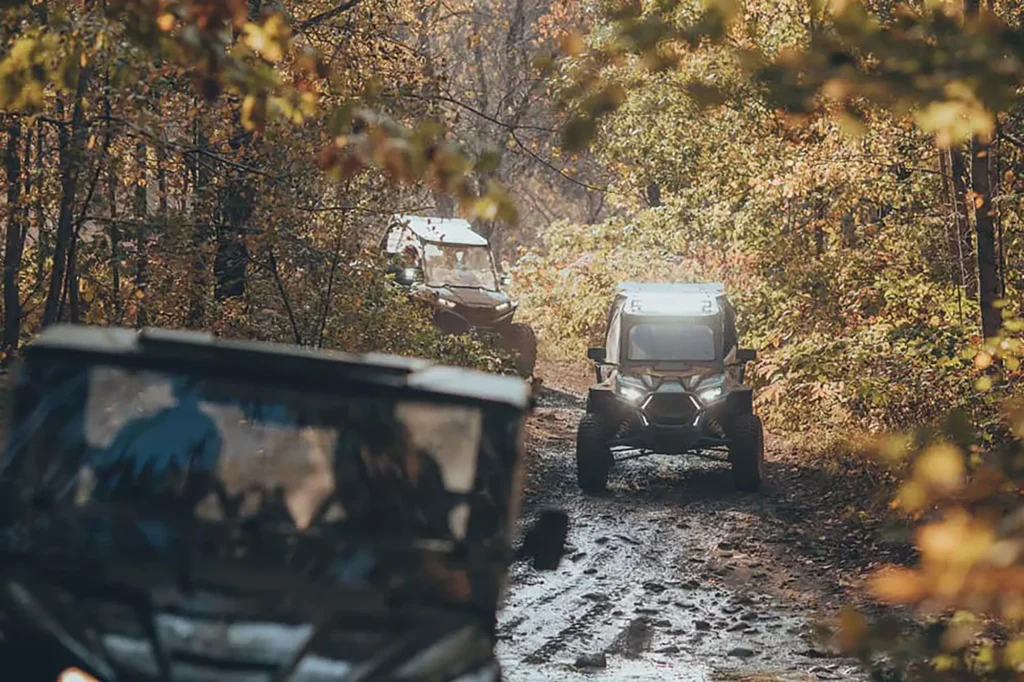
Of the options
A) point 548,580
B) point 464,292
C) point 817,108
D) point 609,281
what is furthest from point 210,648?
point 609,281

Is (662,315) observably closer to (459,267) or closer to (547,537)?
(459,267)

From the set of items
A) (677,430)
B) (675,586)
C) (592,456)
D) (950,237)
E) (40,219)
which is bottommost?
(675,586)

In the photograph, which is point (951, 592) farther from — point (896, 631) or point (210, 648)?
point (210, 648)

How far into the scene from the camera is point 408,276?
21.2 metres

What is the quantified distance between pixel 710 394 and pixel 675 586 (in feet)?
12.0

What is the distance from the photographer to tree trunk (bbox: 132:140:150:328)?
1245 centimetres

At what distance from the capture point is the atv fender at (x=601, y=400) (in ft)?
47.1

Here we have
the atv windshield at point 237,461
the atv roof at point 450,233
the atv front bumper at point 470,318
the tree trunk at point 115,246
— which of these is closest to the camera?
the atv windshield at point 237,461

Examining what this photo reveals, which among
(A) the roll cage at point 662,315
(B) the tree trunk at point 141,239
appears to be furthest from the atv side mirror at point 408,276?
(B) the tree trunk at point 141,239

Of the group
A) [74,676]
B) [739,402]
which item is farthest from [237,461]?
[739,402]

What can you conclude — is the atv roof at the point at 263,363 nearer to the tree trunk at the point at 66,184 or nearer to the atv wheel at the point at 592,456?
the tree trunk at the point at 66,184

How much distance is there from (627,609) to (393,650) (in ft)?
21.1

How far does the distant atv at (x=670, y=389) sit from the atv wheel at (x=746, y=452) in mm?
10

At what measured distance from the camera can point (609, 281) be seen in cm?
2728
